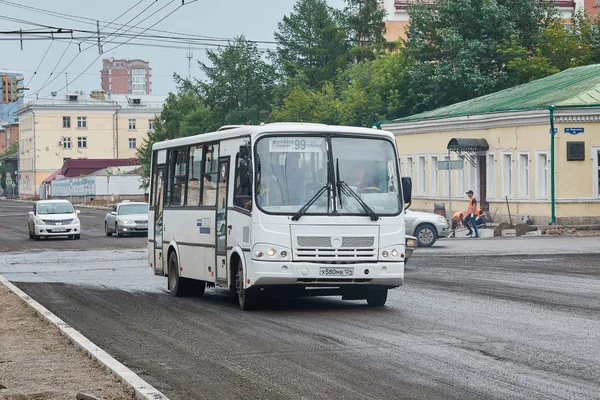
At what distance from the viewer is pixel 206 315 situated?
16281 millimetres

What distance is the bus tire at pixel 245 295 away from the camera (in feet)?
54.5

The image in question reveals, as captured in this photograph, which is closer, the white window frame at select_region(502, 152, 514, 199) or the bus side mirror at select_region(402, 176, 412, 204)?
the bus side mirror at select_region(402, 176, 412, 204)

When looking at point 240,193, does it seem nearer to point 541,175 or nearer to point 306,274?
point 306,274

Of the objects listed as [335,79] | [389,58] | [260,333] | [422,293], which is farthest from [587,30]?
[260,333]

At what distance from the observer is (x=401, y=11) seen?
101 metres

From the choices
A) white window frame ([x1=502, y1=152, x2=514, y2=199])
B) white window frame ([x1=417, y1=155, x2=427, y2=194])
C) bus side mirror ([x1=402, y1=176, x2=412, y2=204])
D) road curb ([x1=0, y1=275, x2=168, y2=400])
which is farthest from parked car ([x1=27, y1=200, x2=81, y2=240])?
bus side mirror ([x1=402, y1=176, x2=412, y2=204])

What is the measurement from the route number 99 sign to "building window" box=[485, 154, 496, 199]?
Result: 105ft

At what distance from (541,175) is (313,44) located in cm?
6590

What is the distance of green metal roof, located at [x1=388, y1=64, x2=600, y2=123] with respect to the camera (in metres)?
44.3

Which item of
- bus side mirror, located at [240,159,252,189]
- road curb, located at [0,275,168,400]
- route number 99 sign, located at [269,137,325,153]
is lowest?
road curb, located at [0,275,168,400]

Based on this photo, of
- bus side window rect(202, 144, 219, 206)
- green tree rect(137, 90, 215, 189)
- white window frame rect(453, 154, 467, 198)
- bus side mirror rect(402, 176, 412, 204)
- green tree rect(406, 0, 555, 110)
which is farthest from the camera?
green tree rect(137, 90, 215, 189)

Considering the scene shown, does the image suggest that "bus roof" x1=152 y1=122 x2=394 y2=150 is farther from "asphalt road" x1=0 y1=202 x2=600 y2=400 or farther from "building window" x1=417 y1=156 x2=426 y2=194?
"building window" x1=417 y1=156 x2=426 y2=194

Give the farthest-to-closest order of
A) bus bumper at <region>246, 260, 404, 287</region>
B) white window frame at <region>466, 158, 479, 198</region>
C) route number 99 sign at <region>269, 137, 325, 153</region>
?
white window frame at <region>466, 158, 479, 198</region>
route number 99 sign at <region>269, 137, 325, 153</region>
bus bumper at <region>246, 260, 404, 287</region>

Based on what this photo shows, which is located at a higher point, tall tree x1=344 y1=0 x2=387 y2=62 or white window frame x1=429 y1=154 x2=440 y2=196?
tall tree x1=344 y1=0 x2=387 y2=62
